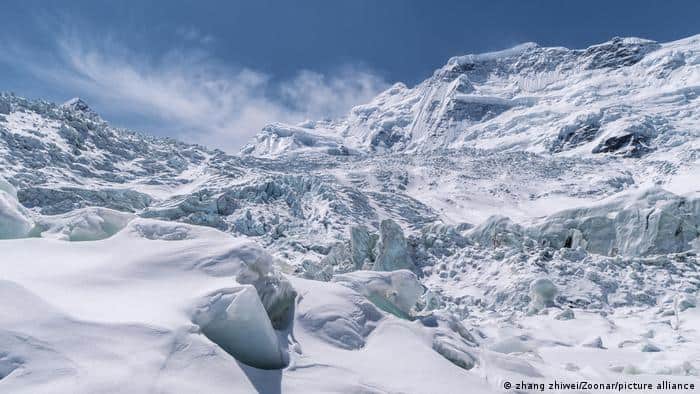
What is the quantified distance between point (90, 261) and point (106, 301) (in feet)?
3.55

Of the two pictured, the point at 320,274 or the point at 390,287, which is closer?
the point at 390,287

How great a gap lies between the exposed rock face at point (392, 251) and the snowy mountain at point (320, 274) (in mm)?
74

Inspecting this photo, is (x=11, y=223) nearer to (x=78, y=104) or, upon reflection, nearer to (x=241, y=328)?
(x=241, y=328)

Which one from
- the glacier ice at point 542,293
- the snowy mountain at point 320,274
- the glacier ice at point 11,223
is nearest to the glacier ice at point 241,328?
the snowy mountain at point 320,274

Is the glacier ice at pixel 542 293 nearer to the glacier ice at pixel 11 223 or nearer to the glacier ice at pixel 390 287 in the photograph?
the glacier ice at pixel 390 287

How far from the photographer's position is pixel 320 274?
1257 centimetres

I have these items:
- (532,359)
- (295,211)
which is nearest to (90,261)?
(532,359)

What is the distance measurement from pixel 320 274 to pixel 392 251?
479cm

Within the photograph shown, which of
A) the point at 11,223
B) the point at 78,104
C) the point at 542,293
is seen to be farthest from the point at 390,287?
the point at 78,104

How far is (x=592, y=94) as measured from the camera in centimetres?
10050

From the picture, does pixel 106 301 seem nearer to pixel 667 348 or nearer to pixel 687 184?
pixel 667 348

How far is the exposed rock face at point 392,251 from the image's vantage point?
53.8 feet

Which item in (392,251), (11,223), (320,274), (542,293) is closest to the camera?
(11,223)

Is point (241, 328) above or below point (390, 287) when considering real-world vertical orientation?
below
